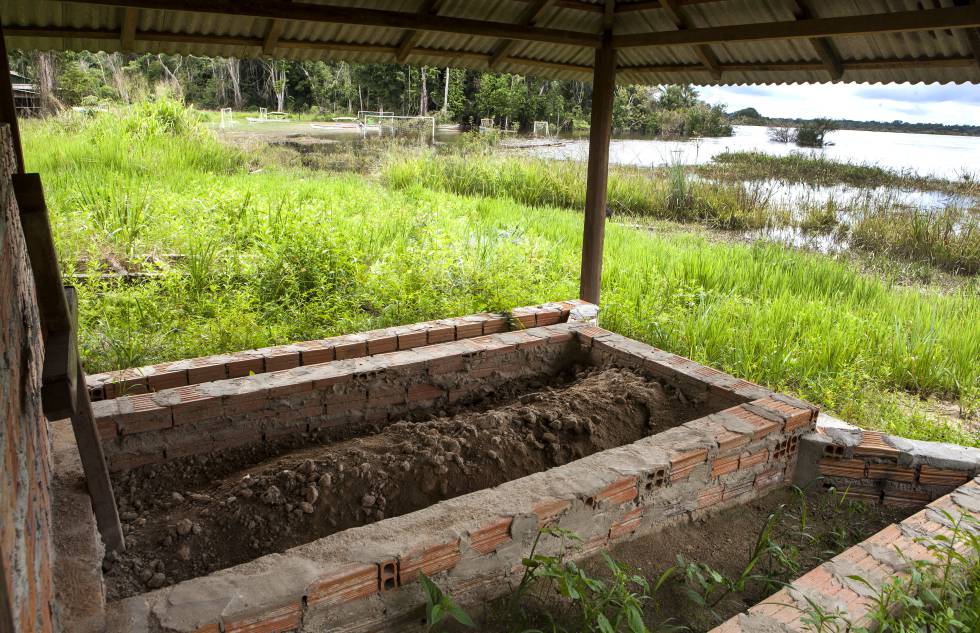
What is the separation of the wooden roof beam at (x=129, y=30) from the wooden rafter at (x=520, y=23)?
8.32 feet

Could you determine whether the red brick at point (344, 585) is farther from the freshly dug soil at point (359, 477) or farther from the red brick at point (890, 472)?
the red brick at point (890, 472)

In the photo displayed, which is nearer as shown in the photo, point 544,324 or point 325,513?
point 325,513

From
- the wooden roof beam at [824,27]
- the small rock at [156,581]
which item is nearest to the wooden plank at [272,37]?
the wooden roof beam at [824,27]

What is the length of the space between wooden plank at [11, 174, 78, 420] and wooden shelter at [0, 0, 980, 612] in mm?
1521

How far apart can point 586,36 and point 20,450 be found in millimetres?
4586

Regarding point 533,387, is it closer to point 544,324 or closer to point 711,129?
point 544,324

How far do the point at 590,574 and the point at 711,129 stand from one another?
21541 millimetres

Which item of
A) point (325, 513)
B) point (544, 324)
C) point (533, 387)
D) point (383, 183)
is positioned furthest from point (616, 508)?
point (383, 183)

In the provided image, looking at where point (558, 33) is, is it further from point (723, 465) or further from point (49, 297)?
point (49, 297)

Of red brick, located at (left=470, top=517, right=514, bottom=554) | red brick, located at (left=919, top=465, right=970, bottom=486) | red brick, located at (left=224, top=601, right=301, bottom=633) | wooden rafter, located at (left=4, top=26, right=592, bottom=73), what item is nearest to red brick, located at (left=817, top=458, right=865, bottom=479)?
red brick, located at (left=919, top=465, right=970, bottom=486)

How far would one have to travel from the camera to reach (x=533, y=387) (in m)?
4.23

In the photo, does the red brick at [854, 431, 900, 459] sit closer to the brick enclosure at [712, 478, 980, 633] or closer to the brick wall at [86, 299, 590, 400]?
the brick enclosure at [712, 478, 980, 633]

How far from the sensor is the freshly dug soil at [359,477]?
252 cm

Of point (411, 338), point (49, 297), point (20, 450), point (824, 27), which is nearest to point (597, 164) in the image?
point (824, 27)
